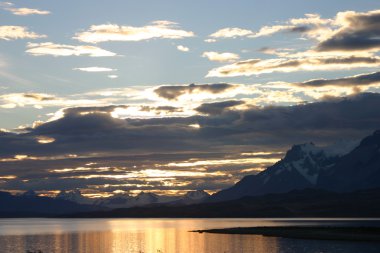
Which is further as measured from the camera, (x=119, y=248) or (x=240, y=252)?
(x=119, y=248)

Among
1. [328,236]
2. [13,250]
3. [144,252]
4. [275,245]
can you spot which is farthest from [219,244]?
[13,250]

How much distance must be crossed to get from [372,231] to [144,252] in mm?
81058

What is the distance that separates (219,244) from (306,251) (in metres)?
34.9

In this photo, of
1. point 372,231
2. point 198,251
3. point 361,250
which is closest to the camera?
point 361,250

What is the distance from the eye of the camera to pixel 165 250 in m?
154

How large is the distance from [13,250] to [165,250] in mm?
37728

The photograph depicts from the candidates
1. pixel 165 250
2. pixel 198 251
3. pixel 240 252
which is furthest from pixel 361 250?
pixel 165 250

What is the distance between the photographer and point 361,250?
132 metres

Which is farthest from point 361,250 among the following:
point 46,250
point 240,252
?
point 46,250

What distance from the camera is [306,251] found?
13312 cm

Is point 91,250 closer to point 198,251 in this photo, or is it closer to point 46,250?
point 46,250

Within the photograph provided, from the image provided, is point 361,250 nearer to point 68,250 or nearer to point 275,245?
point 275,245

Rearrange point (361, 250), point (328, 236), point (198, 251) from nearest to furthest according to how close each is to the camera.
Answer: point (361, 250), point (198, 251), point (328, 236)

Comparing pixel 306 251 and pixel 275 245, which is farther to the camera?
pixel 275 245
